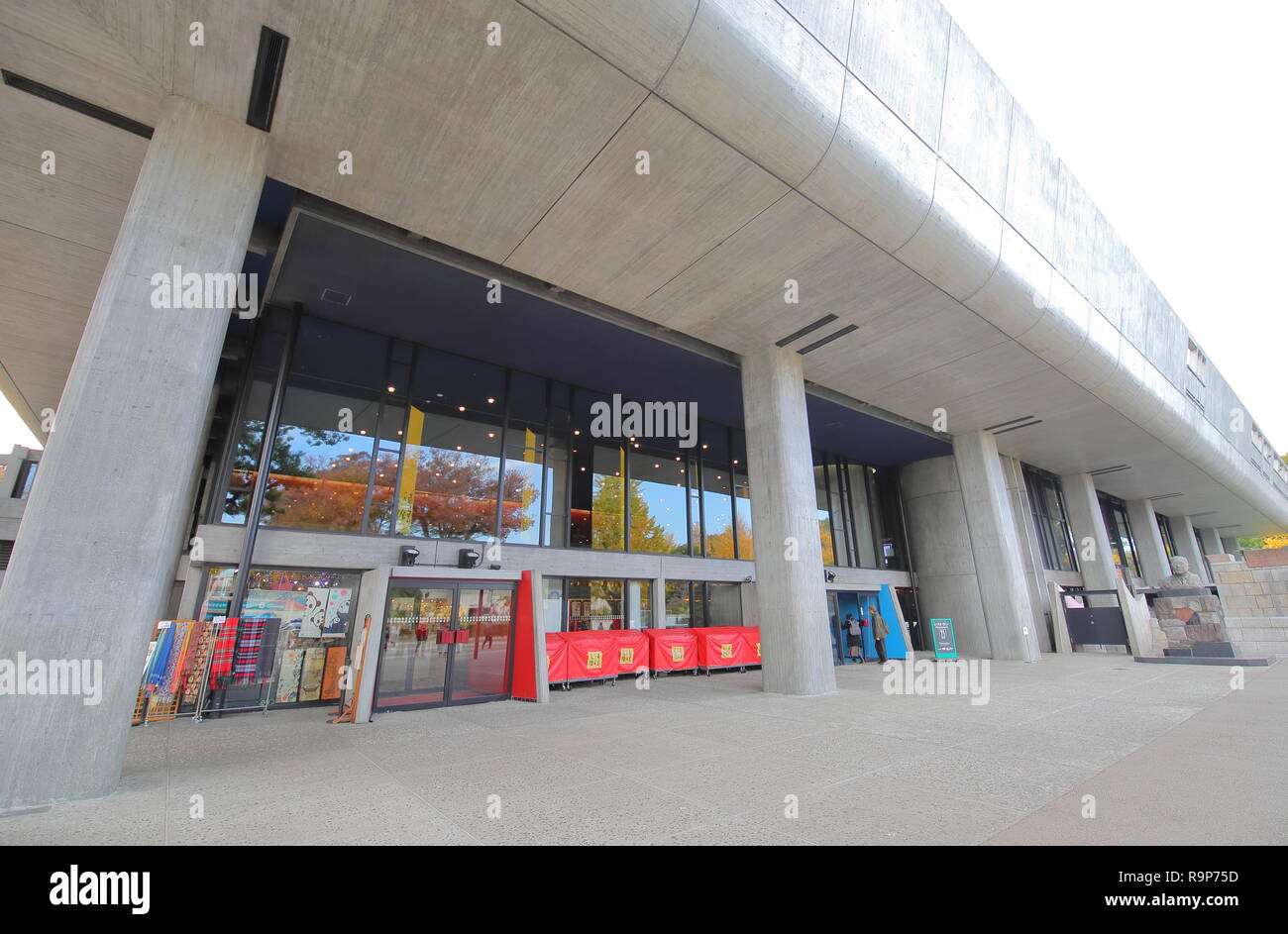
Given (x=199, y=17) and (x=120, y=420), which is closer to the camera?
(x=120, y=420)

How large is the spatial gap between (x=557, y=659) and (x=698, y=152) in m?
10.3

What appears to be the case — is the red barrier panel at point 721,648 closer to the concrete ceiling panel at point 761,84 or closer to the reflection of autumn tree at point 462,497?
the reflection of autumn tree at point 462,497

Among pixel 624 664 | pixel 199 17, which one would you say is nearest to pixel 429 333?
pixel 199 17

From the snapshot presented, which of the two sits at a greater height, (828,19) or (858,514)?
(828,19)

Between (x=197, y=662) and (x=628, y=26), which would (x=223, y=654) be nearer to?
(x=197, y=662)

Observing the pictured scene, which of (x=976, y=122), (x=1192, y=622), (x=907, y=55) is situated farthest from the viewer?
(x=1192, y=622)

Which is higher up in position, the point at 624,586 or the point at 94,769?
the point at 624,586

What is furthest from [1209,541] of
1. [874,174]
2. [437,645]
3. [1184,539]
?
[437,645]

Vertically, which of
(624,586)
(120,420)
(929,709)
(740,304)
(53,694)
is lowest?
(929,709)

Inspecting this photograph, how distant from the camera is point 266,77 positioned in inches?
263

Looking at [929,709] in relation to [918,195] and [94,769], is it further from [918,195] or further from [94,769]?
[94,769]

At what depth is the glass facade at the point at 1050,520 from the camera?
24141mm

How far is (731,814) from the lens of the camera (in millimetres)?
3971
